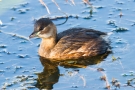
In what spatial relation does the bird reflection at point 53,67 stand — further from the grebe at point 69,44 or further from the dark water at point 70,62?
the grebe at point 69,44

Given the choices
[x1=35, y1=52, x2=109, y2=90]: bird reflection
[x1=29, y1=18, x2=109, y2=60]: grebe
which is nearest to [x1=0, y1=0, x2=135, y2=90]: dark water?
[x1=35, y1=52, x2=109, y2=90]: bird reflection

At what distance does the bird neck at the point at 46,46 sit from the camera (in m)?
12.2

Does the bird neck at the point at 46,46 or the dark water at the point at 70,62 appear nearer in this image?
the dark water at the point at 70,62

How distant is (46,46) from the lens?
12.3 meters

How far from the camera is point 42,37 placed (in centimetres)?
1220

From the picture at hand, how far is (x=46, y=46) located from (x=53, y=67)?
2.25 feet

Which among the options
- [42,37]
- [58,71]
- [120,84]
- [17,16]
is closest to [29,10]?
[17,16]

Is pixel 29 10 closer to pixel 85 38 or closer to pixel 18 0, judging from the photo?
pixel 18 0

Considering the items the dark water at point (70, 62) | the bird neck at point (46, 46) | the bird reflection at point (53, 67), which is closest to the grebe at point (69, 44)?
the bird neck at point (46, 46)

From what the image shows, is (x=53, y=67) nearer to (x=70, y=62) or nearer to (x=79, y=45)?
(x=70, y=62)

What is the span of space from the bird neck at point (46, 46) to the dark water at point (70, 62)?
0.16m

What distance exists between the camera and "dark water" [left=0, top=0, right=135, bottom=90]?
35.7 ft

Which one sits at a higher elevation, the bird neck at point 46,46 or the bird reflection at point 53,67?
the bird neck at point 46,46

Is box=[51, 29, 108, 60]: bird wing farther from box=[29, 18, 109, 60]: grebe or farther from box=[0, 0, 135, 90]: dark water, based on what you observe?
box=[0, 0, 135, 90]: dark water
